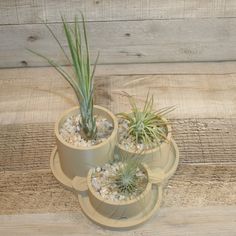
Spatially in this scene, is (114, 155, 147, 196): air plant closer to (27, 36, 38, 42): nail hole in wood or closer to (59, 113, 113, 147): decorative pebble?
(59, 113, 113, 147): decorative pebble

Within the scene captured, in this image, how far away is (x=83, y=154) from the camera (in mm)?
1095

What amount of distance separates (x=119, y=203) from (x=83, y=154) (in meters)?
0.14

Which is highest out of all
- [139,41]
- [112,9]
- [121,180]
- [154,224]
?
[112,9]

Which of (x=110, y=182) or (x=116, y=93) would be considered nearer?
(x=110, y=182)

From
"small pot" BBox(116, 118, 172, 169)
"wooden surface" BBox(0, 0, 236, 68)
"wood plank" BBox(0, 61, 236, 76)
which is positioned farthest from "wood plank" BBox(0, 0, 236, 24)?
"small pot" BBox(116, 118, 172, 169)

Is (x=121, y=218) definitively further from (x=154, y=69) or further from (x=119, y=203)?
(x=154, y=69)

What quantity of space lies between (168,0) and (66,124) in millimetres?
545

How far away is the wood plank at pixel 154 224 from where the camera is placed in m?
1.09

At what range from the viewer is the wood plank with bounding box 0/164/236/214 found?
45.2 inches

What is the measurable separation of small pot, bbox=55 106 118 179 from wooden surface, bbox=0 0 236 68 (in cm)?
A: 43

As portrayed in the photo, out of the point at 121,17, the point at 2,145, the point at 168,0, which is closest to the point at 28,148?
the point at 2,145

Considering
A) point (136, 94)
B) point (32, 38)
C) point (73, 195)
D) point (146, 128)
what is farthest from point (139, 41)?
point (73, 195)

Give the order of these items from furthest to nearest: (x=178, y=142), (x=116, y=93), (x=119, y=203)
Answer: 1. (x=116, y=93)
2. (x=178, y=142)
3. (x=119, y=203)

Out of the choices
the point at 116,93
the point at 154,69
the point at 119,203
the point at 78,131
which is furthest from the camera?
the point at 154,69
